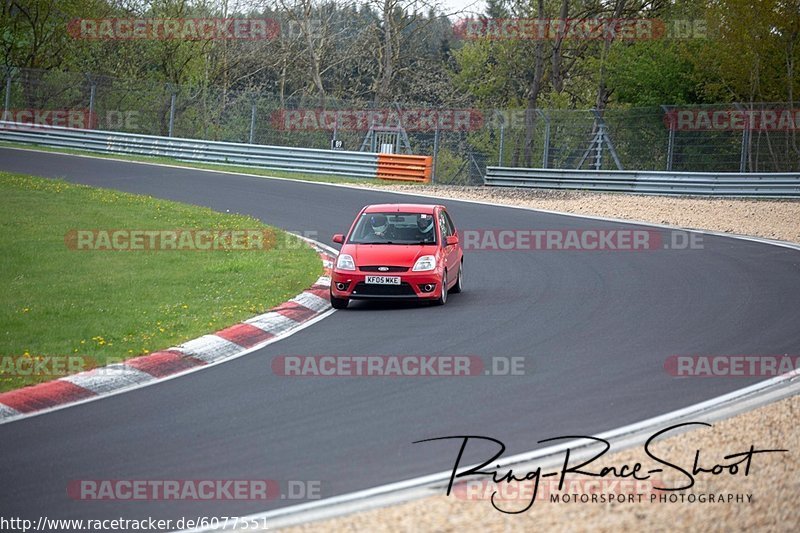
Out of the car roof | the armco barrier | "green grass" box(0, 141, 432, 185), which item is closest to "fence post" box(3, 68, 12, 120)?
the armco barrier

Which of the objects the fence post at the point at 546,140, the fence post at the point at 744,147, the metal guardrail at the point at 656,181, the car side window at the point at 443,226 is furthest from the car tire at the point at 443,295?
the fence post at the point at 546,140

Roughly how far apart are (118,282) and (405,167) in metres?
18.9

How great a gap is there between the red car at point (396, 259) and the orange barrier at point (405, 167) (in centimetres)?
1702

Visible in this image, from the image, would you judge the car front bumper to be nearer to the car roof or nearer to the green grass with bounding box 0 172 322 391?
the green grass with bounding box 0 172 322 391

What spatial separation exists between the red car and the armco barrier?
56.5 ft

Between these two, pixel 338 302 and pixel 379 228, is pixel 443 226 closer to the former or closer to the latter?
pixel 379 228

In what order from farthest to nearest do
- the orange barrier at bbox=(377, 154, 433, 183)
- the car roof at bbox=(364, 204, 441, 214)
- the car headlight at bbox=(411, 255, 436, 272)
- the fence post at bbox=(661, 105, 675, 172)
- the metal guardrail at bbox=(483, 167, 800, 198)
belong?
1. the orange barrier at bbox=(377, 154, 433, 183)
2. the fence post at bbox=(661, 105, 675, 172)
3. the metal guardrail at bbox=(483, 167, 800, 198)
4. the car roof at bbox=(364, 204, 441, 214)
5. the car headlight at bbox=(411, 255, 436, 272)

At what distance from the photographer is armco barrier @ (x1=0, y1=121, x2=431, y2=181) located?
32562 mm

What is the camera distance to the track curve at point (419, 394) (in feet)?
22.9

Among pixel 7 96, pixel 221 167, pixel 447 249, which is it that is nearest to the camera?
pixel 447 249

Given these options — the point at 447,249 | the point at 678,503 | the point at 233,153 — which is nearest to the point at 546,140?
the point at 233,153

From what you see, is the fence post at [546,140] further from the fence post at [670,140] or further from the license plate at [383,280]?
the license plate at [383,280]

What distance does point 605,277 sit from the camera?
16.5m

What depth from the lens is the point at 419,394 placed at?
30.0ft
